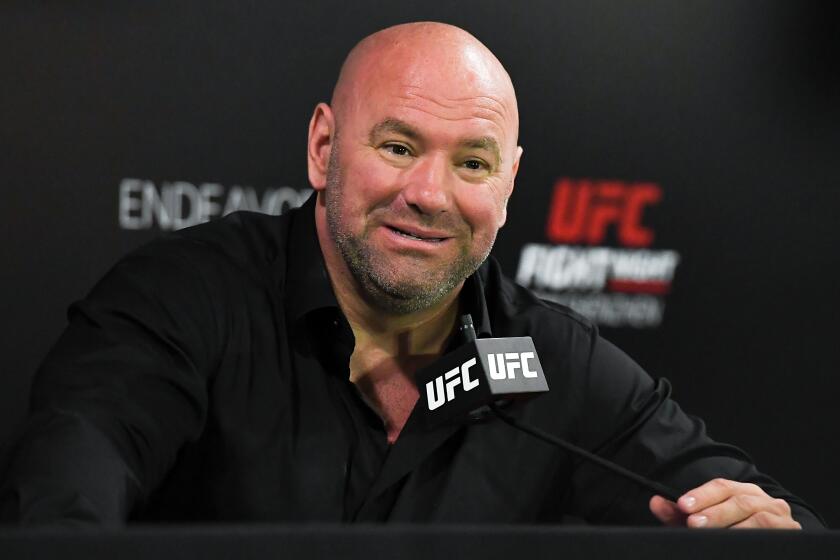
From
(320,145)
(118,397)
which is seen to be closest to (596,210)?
(320,145)

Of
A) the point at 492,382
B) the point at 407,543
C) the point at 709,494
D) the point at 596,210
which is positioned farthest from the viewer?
the point at 596,210

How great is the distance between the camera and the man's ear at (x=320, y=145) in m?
1.75

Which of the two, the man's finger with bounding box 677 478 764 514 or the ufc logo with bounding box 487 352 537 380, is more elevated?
the ufc logo with bounding box 487 352 537 380

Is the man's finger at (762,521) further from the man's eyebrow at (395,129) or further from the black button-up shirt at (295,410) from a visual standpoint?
the man's eyebrow at (395,129)

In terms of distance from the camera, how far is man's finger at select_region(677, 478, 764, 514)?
1342mm

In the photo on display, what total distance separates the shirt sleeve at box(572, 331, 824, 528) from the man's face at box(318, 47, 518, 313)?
0.91 feet

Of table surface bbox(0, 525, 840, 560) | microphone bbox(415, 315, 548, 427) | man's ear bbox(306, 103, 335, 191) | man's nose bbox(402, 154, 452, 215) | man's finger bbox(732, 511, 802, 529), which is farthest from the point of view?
man's ear bbox(306, 103, 335, 191)

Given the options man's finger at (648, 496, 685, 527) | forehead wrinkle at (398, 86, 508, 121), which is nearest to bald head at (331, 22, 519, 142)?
forehead wrinkle at (398, 86, 508, 121)

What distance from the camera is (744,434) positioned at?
2957 millimetres

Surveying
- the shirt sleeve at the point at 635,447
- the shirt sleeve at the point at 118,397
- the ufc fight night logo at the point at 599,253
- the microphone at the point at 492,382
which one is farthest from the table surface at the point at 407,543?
the ufc fight night logo at the point at 599,253

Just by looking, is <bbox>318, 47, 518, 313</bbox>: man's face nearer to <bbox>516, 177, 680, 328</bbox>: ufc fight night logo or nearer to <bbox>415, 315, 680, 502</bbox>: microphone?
<bbox>415, 315, 680, 502</bbox>: microphone

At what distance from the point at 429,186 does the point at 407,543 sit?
Result: 33.6 inches

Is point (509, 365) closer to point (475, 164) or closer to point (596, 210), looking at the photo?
point (475, 164)

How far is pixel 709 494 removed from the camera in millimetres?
1359
